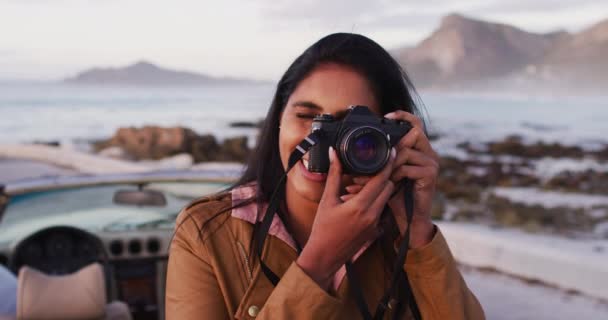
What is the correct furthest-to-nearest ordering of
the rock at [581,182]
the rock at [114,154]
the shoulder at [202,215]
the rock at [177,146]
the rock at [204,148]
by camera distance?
the rock at [177,146]
the rock at [204,148]
the rock at [581,182]
the rock at [114,154]
the shoulder at [202,215]

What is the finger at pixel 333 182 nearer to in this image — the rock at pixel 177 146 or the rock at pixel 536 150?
the rock at pixel 177 146

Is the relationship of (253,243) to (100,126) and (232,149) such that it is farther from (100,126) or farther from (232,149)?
(100,126)

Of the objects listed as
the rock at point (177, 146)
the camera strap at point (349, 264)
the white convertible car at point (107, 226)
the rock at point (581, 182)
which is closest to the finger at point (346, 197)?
the camera strap at point (349, 264)

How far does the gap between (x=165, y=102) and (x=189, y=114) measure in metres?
16.6

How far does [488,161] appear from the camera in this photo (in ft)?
86.7

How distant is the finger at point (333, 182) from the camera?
1.23m

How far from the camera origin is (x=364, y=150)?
1284 millimetres

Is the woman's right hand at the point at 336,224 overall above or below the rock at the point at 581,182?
above

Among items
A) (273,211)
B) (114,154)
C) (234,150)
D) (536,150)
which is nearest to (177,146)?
(234,150)

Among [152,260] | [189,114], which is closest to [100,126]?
[189,114]

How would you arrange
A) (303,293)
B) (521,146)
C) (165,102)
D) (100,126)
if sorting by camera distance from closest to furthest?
(303,293)
(521,146)
(100,126)
(165,102)

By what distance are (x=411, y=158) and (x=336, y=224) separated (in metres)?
0.25

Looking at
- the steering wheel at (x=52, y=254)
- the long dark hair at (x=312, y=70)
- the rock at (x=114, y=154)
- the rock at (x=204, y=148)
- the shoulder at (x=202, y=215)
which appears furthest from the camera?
the rock at (x=204, y=148)

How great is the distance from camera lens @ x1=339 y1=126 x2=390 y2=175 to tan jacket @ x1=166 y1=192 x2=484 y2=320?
0.64 feet
